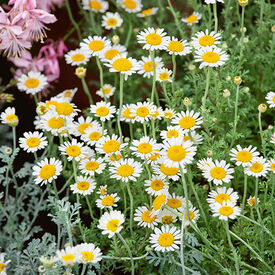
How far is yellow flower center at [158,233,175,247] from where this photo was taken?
0.90 m

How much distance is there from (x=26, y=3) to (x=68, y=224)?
0.56 m

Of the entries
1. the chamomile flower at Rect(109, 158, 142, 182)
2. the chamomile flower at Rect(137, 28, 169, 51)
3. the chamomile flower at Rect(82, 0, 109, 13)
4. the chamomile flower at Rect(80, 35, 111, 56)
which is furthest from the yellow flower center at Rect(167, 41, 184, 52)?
the chamomile flower at Rect(82, 0, 109, 13)

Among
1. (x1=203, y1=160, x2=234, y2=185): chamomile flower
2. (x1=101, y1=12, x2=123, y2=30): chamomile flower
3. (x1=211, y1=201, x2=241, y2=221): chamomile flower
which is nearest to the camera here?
(x1=211, y1=201, x2=241, y2=221): chamomile flower

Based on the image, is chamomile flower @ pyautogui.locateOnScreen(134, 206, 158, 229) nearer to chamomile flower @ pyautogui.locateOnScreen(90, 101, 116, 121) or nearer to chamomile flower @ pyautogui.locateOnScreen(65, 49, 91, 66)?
chamomile flower @ pyautogui.locateOnScreen(90, 101, 116, 121)

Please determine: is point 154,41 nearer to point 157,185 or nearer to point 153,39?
point 153,39

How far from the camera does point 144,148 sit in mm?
977

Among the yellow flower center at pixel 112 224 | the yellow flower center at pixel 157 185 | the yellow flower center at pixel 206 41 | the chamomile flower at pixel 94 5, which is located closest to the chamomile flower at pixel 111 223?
the yellow flower center at pixel 112 224

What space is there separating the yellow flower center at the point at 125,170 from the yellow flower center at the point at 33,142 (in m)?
0.22

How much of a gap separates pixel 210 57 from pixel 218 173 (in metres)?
0.25

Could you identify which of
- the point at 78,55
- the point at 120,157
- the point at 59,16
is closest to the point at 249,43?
the point at 78,55

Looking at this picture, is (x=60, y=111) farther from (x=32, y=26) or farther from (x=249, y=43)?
(x=249, y=43)

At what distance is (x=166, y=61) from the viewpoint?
1467mm

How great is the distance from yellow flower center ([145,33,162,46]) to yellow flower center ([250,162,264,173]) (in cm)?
33

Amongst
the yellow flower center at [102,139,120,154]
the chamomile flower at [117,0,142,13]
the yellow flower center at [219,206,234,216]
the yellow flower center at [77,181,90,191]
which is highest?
the chamomile flower at [117,0,142,13]
